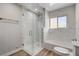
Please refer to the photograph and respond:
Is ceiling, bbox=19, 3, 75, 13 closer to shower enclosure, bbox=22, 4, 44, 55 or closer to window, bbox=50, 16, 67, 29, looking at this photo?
shower enclosure, bbox=22, 4, 44, 55

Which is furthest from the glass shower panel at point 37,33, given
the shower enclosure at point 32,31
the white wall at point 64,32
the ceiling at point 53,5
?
the ceiling at point 53,5

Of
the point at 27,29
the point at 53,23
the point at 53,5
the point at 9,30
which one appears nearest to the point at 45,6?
the point at 53,5

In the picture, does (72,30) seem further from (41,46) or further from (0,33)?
(0,33)

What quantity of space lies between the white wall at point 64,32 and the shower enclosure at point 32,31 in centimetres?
18

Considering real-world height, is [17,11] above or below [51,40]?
above

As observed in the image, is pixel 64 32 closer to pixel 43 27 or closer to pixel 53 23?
pixel 53 23

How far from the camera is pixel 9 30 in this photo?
1074 mm

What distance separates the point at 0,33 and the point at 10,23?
242mm

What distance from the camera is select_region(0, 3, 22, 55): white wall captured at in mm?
1015

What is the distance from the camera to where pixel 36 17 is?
129 cm

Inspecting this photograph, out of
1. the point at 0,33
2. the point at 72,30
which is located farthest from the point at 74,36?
the point at 0,33

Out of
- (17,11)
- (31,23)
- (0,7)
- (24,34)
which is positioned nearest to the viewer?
(0,7)

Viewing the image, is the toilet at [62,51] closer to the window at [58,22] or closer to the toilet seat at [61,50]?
the toilet seat at [61,50]

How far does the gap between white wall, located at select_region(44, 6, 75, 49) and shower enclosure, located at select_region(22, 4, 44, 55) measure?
7.0 inches
